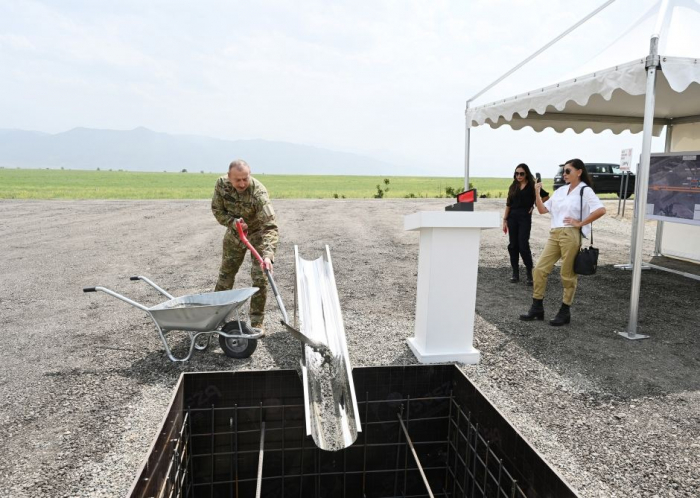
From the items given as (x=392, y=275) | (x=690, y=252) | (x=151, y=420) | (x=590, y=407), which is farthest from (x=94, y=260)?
(x=690, y=252)

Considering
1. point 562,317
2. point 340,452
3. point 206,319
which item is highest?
point 206,319

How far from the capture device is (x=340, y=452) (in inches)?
126

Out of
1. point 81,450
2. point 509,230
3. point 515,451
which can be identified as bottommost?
point 81,450

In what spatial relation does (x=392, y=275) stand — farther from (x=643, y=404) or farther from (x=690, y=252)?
(x=690, y=252)

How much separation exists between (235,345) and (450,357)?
5.72 feet

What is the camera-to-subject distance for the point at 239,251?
4.50 metres

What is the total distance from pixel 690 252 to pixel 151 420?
30.0 ft

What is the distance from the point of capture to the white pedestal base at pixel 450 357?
405 centimetres

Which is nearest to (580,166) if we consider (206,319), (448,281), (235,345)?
(448,281)

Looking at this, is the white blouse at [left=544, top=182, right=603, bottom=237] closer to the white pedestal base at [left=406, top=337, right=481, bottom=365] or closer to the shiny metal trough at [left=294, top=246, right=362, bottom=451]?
the white pedestal base at [left=406, top=337, right=481, bottom=365]

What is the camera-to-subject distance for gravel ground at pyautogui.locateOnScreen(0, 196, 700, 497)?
9.02 feet

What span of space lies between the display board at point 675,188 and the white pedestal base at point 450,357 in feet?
16.4

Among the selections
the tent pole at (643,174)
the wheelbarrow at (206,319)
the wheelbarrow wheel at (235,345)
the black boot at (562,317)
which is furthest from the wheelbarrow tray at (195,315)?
the tent pole at (643,174)

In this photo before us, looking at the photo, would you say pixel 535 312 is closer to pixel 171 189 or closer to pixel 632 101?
pixel 632 101
